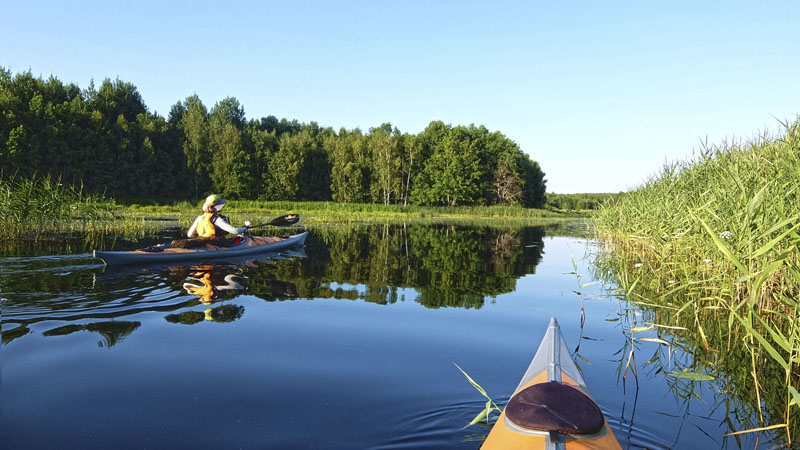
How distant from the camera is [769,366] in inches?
171

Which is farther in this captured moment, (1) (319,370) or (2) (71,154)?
(2) (71,154)

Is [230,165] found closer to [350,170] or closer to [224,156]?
[224,156]

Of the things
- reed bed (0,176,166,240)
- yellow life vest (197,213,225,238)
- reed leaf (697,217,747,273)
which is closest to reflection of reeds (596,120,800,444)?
reed leaf (697,217,747,273)

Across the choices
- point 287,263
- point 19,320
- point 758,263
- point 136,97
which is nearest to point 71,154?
point 136,97

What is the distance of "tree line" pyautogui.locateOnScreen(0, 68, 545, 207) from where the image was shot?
3481 cm

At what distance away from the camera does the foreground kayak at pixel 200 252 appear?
863 centimetres

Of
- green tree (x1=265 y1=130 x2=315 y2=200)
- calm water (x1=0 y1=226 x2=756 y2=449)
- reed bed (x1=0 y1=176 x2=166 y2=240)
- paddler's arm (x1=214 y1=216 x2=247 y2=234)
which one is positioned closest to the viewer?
calm water (x1=0 y1=226 x2=756 y2=449)

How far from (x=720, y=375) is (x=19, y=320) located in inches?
276

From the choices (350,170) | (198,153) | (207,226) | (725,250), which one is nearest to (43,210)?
(207,226)

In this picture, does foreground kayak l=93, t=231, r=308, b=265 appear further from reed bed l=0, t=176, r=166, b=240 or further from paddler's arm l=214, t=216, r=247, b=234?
reed bed l=0, t=176, r=166, b=240

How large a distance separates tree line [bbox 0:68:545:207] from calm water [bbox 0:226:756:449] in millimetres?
32979

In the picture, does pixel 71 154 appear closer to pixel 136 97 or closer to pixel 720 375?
pixel 136 97

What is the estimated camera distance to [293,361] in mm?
4246

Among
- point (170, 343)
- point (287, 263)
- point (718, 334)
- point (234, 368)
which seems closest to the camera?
point (234, 368)
